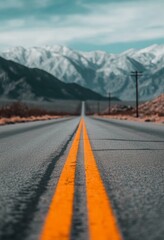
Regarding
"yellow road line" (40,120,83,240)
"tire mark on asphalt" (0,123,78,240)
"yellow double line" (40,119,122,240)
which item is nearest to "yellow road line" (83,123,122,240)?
"yellow double line" (40,119,122,240)

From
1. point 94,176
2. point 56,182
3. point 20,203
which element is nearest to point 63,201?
point 20,203

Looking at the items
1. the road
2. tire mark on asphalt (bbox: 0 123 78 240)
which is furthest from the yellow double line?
tire mark on asphalt (bbox: 0 123 78 240)

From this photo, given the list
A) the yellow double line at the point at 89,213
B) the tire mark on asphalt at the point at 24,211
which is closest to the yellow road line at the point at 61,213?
the yellow double line at the point at 89,213

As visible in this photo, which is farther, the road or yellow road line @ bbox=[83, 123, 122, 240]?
the road

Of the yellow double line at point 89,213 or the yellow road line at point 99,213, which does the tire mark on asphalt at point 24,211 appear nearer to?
the yellow double line at point 89,213

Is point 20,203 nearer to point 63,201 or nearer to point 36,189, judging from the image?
point 63,201

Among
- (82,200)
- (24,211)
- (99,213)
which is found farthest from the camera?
(82,200)

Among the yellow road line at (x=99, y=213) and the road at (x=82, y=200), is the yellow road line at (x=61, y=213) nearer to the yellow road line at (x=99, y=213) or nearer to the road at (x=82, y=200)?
the road at (x=82, y=200)

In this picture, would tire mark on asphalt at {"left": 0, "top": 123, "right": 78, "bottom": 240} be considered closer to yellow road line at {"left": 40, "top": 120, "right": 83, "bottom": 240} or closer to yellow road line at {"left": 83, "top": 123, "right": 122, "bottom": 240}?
yellow road line at {"left": 40, "top": 120, "right": 83, "bottom": 240}

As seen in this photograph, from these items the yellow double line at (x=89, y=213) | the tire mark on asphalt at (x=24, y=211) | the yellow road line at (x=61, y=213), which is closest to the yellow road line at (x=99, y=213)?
the yellow double line at (x=89, y=213)

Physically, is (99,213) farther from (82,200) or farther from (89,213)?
(82,200)

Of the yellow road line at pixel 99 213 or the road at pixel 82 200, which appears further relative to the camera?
the road at pixel 82 200

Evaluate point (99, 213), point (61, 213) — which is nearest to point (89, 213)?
point (99, 213)

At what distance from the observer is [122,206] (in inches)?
153
